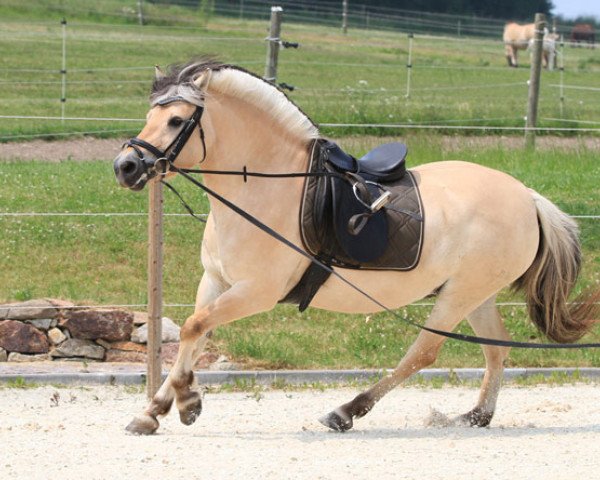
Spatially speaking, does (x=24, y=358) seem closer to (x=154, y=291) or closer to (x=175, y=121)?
(x=154, y=291)

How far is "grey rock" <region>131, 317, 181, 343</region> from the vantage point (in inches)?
349

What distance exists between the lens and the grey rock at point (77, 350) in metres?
8.84

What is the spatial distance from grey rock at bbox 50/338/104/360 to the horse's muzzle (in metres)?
3.27

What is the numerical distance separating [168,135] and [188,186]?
19.4 feet

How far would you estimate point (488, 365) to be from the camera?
7227 millimetres

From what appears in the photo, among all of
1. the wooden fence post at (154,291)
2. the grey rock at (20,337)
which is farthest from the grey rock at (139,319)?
the wooden fence post at (154,291)

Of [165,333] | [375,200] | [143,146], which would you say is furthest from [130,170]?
[165,333]

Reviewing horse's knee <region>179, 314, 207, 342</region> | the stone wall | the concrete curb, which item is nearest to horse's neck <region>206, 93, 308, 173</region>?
horse's knee <region>179, 314, 207, 342</region>

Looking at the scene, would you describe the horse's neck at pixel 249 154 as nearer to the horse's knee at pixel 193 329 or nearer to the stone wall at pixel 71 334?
the horse's knee at pixel 193 329

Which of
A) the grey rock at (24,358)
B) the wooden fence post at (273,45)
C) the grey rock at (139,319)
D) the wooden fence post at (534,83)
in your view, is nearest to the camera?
the grey rock at (24,358)

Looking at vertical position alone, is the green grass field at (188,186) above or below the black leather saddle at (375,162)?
below

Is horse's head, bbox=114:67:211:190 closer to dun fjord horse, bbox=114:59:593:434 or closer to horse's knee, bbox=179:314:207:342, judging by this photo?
dun fjord horse, bbox=114:59:593:434

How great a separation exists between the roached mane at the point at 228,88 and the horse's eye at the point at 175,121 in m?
0.11

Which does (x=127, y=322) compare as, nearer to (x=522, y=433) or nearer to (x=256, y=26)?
(x=522, y=433)
